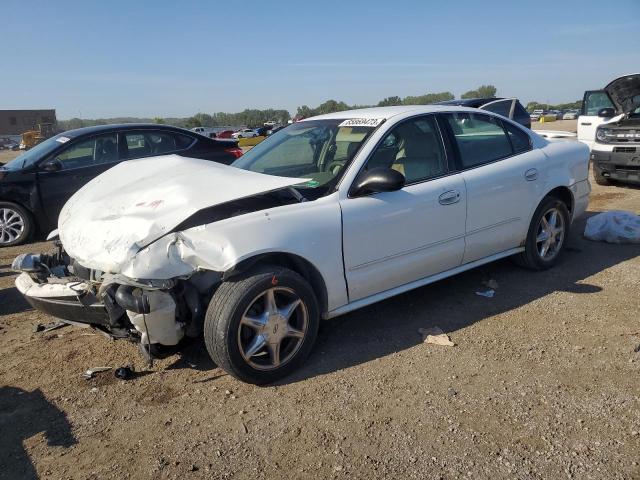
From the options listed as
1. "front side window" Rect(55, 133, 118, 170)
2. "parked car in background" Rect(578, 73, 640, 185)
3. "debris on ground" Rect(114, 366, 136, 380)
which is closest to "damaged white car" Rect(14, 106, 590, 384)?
"debris on ground" Rect(114, 366, 136, 380)

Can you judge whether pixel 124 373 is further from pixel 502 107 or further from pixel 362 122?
pixel 502 107

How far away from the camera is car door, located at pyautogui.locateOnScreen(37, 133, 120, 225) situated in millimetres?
7090

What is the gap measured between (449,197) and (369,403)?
5.75ft

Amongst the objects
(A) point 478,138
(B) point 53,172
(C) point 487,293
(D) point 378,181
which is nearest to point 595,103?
(A) point 478,138

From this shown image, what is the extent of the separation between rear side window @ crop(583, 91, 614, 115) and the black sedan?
29.8ft

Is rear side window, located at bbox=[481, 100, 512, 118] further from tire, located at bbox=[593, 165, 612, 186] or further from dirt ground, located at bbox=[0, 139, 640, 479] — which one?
dirt ground, located at bbox=[0, 139, 640, 479]

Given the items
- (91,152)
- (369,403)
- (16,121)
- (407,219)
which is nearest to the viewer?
(369,403)

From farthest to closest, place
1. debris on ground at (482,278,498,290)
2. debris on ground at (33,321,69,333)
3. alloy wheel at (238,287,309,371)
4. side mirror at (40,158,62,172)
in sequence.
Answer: side mirror at (40,158,62,172), debris on ground at (482,278,498,290), debris on ground at (33,321,69,333), alloy wheel at (238,287,309,371)

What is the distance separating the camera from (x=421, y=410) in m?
2.93

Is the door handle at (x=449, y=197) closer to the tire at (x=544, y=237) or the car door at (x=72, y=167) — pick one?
the tire at (x=544, y=237)

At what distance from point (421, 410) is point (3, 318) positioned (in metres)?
3.59

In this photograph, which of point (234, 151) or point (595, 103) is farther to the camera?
point (595, 103)

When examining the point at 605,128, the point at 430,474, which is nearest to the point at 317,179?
the point at 430,474

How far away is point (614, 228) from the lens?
5.88 metres
